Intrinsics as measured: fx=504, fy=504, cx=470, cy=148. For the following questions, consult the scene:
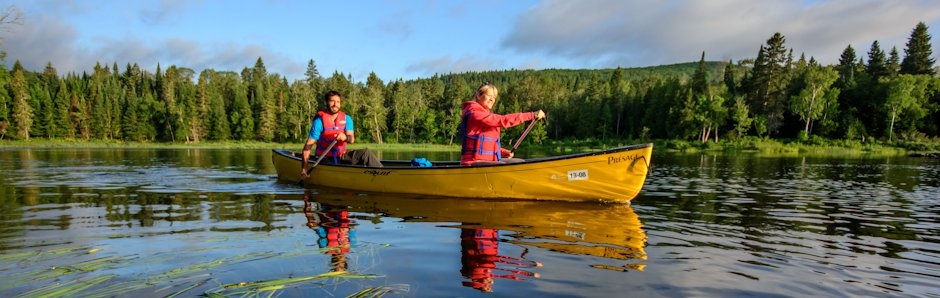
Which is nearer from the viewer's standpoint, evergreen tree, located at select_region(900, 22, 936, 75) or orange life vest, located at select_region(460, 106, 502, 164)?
orange life vest, located at select_region(460, 106, 502, 164)

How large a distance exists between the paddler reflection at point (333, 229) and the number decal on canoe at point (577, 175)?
170 inches

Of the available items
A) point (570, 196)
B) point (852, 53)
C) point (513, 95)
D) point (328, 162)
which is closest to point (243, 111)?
point (513, 95)

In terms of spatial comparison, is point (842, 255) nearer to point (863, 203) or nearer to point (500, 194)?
point (500, 194)

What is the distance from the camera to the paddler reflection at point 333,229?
18.1 ft

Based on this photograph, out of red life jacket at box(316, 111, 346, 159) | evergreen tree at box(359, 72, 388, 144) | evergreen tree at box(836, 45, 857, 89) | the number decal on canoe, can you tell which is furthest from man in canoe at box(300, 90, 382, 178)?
evergreen tree at box(836, 45, 857, 89)

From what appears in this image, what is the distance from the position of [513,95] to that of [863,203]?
9327 cm

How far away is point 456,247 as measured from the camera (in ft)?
20.4

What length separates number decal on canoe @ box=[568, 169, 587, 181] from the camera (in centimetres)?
981

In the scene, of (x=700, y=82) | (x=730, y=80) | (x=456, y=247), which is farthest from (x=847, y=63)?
(x=456, y=247)

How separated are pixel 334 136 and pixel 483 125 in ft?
15.7

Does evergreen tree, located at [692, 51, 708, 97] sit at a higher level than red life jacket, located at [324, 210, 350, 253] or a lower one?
higher

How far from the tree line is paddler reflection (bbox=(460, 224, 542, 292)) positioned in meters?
66.3

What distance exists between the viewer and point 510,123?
934 centimetres

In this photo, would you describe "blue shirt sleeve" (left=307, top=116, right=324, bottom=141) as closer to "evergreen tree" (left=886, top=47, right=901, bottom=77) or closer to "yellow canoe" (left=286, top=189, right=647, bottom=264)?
"yellow canoe" (left=286, top=189, right=647, bottom=264)
